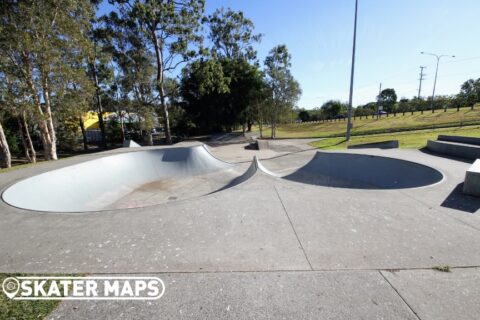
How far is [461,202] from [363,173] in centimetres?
464

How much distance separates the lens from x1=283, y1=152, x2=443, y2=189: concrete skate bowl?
7055mm

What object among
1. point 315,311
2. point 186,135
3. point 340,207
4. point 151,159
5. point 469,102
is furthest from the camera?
point 469,102

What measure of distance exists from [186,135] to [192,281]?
33.9 meters

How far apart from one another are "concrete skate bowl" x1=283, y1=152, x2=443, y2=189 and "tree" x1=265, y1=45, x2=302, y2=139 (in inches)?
672

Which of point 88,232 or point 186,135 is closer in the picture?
point 88,232

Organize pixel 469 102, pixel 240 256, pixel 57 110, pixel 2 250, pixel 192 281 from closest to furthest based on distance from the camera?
pixel 192 281 → pixel 240 256 → pixel 2 250 → pixel 57 110 → pixel 469 102

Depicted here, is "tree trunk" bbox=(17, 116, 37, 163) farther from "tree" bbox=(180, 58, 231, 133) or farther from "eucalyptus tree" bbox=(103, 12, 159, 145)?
"tree" bbox=(180, 58, 231, 133)

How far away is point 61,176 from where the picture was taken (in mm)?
7895

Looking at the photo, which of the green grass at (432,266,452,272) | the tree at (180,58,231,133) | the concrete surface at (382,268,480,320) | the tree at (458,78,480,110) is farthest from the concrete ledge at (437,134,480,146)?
the tree at (458,78,480,110)

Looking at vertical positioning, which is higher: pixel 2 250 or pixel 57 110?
pixel 57 110

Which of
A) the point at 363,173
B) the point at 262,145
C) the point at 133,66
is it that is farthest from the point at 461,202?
the point at 133,66

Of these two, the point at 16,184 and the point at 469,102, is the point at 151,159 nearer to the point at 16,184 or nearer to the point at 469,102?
the point at 16,184

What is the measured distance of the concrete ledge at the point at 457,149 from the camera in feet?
26.1

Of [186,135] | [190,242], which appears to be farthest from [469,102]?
[190,242]
